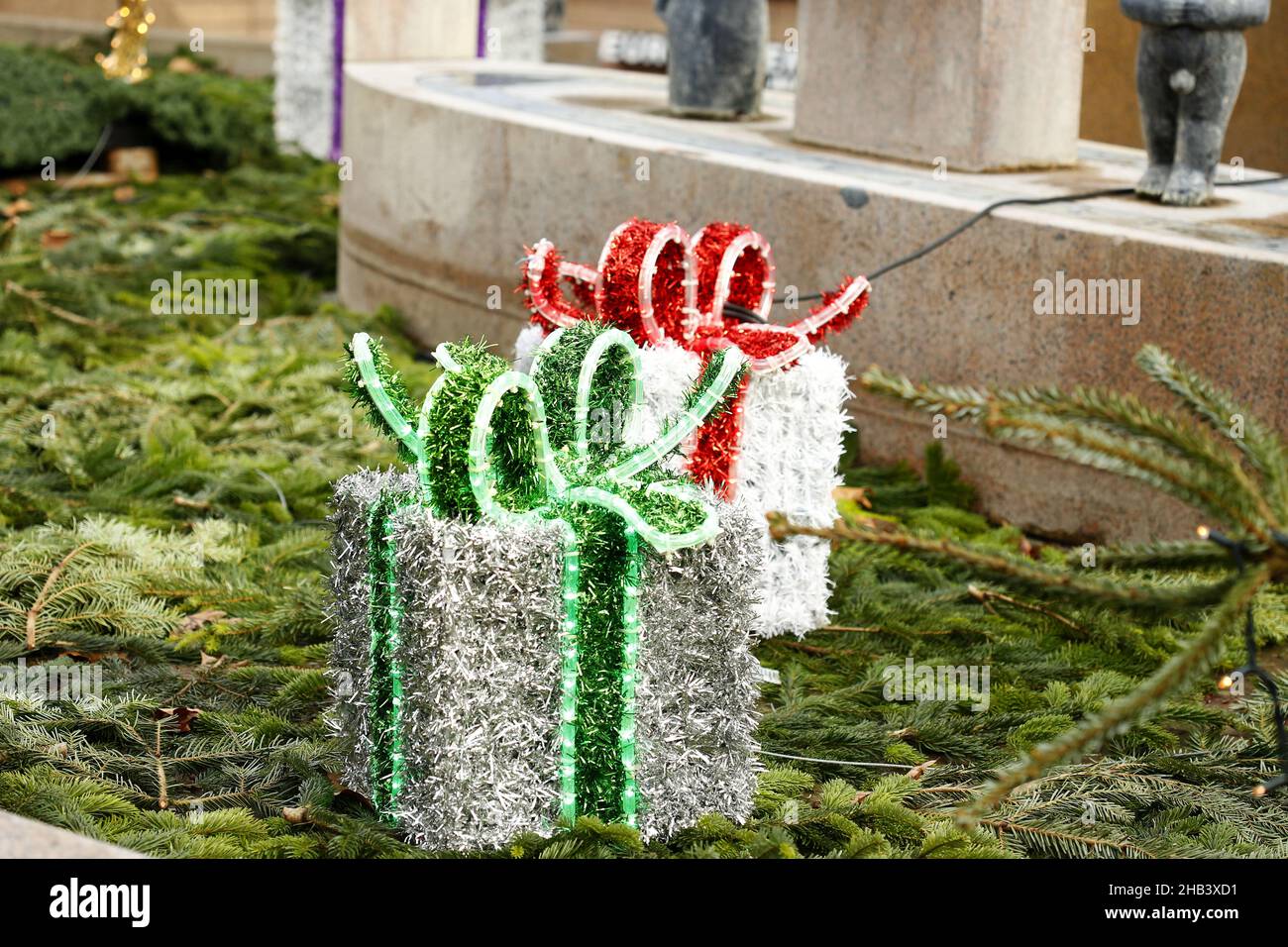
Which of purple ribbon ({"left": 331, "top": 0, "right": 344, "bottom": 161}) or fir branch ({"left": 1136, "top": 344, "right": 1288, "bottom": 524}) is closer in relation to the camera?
fir branch ({"left": 1136, "top": 344, "right": 1288, "bottom": 524})

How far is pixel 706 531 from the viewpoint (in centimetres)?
297

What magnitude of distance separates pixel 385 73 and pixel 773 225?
3449 mm

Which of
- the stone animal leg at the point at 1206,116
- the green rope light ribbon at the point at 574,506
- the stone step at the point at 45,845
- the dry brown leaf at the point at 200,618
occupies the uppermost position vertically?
the stone animal leg at the point at 1206,116

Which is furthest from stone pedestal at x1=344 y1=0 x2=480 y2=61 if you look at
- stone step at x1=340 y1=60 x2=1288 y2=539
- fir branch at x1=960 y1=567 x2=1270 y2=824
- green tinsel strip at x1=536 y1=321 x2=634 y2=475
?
fir branch at x1=960 y1=567 x2=1270 y2=824

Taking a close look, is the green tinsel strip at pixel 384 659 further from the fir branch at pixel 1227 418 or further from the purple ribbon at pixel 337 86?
the purple ribbon at pixel 337 86

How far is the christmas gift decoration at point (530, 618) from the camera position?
9.76ft

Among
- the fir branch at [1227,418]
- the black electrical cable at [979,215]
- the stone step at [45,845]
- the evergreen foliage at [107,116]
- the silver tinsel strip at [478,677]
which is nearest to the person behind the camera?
the fir branch at [1227,418]

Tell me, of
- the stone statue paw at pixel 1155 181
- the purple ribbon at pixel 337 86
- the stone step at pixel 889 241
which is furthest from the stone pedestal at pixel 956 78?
the purple ribbon at pixel 337 86

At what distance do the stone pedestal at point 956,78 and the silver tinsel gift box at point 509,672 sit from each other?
3.69 meters

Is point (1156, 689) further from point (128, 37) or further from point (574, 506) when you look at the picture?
point (128, 37)

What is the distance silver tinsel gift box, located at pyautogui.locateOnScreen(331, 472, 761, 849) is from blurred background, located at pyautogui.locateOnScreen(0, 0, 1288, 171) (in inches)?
357

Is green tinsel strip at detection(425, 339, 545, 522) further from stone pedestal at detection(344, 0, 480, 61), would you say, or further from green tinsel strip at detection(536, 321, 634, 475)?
stone pedestal at detection(344, 0, 480, 61)

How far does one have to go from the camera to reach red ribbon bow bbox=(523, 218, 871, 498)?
4.25 m
